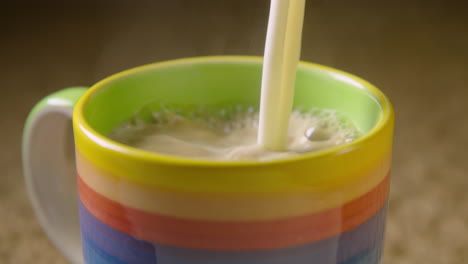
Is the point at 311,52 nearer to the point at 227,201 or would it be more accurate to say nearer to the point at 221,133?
the point at 221,133

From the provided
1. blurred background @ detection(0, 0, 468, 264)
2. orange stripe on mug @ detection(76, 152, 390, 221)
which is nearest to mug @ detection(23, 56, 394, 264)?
orange stripe on mug @ detection(76, 152, 390, 221)

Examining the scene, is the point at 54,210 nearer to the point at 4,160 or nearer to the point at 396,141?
the point at 4,160

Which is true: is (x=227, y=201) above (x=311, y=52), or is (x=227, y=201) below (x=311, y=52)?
above

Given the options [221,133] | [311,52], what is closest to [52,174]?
[221,133]

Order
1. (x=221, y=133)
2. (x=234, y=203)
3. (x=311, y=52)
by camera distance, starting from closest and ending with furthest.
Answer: (x=234, y=203), (x=221, y=133), (x=311, y=52)

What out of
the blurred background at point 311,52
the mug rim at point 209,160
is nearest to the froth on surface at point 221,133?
the mug rim at point 209,160

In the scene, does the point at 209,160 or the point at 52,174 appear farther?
the point at 52,174
